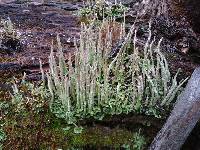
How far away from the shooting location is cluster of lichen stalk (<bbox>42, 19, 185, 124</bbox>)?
4316 millimetres

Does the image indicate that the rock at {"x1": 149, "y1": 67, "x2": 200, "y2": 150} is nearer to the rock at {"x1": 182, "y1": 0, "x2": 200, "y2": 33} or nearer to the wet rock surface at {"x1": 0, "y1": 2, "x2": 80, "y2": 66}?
the rock at {"x1": 182, "y1": 0, "x2": 200, "y2": 33}

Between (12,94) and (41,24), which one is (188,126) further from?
(41,24)

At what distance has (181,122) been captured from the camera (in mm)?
3994

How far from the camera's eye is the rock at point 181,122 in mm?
3990

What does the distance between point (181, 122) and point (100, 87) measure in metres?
1.04

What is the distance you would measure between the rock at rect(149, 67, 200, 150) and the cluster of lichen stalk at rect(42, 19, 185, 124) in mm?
367

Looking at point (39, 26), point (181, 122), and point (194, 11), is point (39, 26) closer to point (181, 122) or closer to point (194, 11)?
point (194, 11)

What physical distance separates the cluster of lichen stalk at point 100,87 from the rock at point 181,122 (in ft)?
1.20

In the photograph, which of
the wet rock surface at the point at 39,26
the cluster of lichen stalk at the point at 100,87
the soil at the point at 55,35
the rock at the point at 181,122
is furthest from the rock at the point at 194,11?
the wet rock surface at the point at 39,26

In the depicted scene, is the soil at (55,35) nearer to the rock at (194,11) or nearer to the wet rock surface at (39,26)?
the wet rock surface at (39,26)

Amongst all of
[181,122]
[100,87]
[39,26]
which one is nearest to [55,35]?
[39,26]

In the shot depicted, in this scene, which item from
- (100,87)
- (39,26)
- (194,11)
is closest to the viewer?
(100,87)

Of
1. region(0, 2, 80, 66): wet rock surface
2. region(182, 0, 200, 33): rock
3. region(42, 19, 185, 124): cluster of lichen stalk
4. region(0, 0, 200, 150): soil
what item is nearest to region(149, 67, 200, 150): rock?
region(42, 19, 185, 124): cluster of lichen stalk

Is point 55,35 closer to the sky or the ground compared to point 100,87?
closer to the sky
